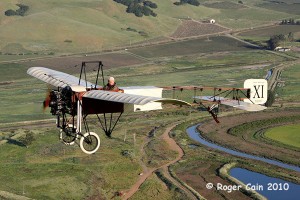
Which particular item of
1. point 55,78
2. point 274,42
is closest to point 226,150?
point 55,78

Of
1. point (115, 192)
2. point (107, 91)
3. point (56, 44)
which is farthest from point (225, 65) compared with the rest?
point (107, 91)

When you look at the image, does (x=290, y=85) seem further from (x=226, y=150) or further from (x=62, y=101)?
(x=62, y=101)

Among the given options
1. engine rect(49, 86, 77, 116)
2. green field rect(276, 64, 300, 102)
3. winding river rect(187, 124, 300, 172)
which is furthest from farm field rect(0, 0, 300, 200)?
engine rect(49, 86, 77, 116)

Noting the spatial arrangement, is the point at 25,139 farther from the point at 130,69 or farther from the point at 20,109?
the point at 130,69

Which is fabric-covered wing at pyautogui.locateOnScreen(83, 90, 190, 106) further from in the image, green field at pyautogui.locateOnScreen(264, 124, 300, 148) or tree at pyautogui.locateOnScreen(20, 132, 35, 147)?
green field at pyautogui.locateOnScreen(264, 124, 300, 148)

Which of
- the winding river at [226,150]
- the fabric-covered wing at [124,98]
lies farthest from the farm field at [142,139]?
the fabric-covered wing at [124,98]

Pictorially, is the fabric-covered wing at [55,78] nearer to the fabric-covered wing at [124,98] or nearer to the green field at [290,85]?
the fabric-covered wing at [124,98]
